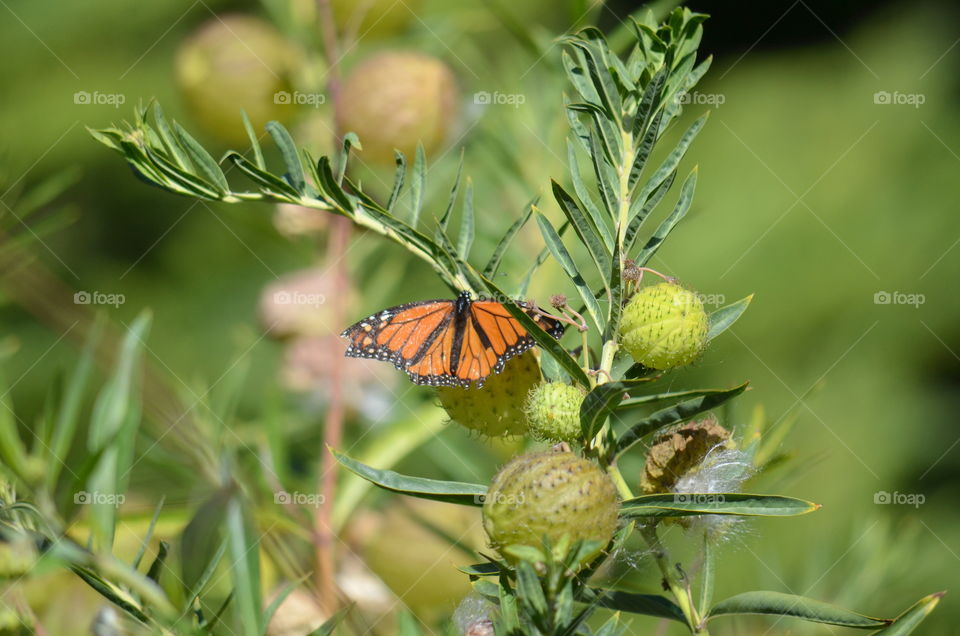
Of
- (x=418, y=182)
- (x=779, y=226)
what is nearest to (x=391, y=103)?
(x=418, y=182)

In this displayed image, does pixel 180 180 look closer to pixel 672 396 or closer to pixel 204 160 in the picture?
pixel 204 160

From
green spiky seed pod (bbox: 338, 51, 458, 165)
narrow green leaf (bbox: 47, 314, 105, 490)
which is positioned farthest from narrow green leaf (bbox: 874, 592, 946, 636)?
green spiky seed pod (bbox: 338, 51, 458, 165)

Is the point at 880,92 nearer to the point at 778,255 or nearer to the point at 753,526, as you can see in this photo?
the point at 778,255

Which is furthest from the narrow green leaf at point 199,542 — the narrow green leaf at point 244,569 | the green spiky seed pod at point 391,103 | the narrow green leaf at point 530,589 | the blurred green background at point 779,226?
the blurred green background at point 779,226

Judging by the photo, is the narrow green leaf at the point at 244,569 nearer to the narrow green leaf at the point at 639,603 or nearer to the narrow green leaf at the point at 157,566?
the narrow green leaf at the point at 157,566

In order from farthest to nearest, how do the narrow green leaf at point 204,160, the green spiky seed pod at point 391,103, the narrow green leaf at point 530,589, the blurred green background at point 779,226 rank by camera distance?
the blurred green background at point 779,226
the green spiky seed pod at point 391,103
the narrow green leaf at point 204,160
the narrow green leaf at point 530,589

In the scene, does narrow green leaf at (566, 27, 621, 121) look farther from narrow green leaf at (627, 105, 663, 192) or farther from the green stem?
the green stem

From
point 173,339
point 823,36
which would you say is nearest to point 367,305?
point 173,339
